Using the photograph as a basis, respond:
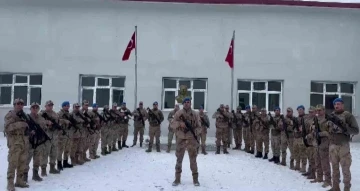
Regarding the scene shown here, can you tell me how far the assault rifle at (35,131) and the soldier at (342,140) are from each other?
17.7 ft

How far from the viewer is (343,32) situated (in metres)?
18.3

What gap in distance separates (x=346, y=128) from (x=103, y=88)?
12.6m

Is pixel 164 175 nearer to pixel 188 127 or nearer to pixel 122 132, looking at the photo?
pixel 188 127

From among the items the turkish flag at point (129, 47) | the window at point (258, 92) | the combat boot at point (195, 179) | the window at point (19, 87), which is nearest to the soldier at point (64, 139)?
the combat boot at point (195, 179)

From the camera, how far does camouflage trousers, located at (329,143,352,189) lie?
7328mm

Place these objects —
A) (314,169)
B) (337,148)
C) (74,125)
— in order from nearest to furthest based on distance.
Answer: (337,148)
(314,169)
(74,125)

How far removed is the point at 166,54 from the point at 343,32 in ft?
25.5

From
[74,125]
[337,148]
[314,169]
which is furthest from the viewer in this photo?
[74,125]

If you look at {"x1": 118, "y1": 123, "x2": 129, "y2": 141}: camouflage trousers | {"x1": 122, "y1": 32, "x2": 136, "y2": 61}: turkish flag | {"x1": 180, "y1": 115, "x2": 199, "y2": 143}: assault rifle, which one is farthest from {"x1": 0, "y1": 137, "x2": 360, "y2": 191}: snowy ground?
{"x1": 122, "y1": 32, "x2": 136, "y2": 61}: turkish flag

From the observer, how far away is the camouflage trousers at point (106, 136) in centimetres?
1237

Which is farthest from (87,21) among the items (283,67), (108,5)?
(283,67)

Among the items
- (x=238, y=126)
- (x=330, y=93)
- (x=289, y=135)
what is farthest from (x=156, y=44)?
(x=289, y=135)

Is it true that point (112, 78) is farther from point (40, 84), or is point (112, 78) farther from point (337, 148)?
point (337, 148)

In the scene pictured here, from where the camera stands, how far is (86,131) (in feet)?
35.8
